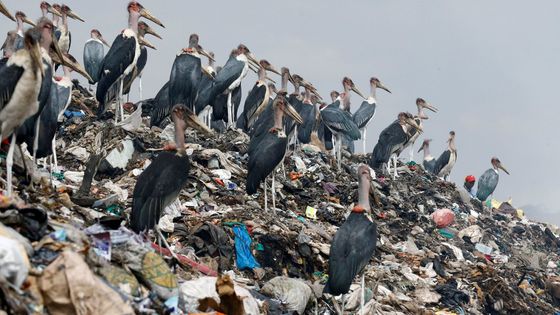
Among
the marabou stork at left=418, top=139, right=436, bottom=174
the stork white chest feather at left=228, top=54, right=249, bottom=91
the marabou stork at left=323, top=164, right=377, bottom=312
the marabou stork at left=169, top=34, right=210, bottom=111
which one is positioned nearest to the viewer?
the marabou stork at left=323, top=164, right=377, bottom=312

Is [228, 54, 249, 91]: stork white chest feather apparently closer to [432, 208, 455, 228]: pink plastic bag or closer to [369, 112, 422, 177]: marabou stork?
[369, 112, 422, 177]: marabou stork

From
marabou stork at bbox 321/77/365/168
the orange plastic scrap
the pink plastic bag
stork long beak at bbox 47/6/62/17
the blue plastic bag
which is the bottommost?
the blue plastic bag

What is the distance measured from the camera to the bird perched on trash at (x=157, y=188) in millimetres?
8898

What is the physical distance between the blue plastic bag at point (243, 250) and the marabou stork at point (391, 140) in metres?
7.62

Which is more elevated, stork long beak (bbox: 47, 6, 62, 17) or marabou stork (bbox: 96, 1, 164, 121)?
stork long beak (bbox: 47, 6, 62, 17)

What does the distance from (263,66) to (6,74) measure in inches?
470

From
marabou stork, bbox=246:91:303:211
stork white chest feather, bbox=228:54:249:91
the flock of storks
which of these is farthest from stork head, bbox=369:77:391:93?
marabou stork, bbox=246:91:303:211

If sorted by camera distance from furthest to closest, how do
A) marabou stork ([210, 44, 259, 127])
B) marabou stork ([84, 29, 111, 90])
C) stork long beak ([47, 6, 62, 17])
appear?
stork long beak ([47, 6, 62, 17]), marabou stork ([84, 29, 111, 90]), marabou stork ([210, 44, 259, 127])

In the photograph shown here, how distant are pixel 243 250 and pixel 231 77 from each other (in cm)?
781

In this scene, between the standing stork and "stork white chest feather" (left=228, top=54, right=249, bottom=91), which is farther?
"stork white chest feather" (left=228, top=54, right=249, bottom=91)

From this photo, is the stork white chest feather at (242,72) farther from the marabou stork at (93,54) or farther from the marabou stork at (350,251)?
the marabou stork at (350,251)

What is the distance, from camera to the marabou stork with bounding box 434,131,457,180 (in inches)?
938

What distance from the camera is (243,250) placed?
427 inches

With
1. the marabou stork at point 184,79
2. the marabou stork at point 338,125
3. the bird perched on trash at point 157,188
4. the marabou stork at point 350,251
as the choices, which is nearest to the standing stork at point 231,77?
the marabou stork at point 184,79
